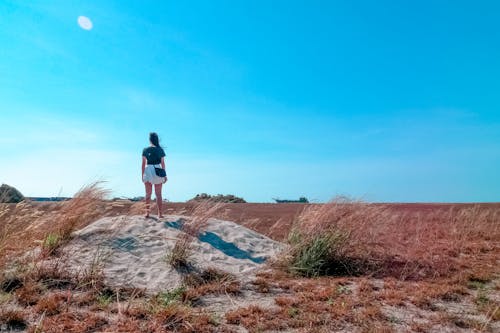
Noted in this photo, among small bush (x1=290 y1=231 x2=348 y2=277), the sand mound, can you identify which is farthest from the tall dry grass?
the sand mound

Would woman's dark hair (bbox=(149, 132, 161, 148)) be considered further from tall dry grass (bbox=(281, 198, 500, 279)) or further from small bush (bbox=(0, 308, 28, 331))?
small bush (bbox=(0, 308, 28, 331))

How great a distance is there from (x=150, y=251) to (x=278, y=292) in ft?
7.51

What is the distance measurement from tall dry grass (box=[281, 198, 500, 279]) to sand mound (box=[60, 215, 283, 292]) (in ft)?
2.89

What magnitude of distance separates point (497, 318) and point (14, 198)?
7.17m

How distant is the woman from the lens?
7527mm

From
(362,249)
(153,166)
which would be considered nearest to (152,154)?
(153,166)

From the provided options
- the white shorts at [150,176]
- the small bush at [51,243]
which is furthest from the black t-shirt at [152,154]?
the small bush at [51,243]

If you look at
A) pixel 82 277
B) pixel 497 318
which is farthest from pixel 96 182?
pixel 497 318

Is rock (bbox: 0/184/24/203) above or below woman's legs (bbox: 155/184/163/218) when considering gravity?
below

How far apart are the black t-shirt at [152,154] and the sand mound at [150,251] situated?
1.38 m

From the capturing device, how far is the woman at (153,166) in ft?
24.7

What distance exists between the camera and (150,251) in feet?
18.0

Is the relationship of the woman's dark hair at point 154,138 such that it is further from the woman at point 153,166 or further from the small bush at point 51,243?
the small bush at point 51,243

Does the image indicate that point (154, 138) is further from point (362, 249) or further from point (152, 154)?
point (362, 249)
